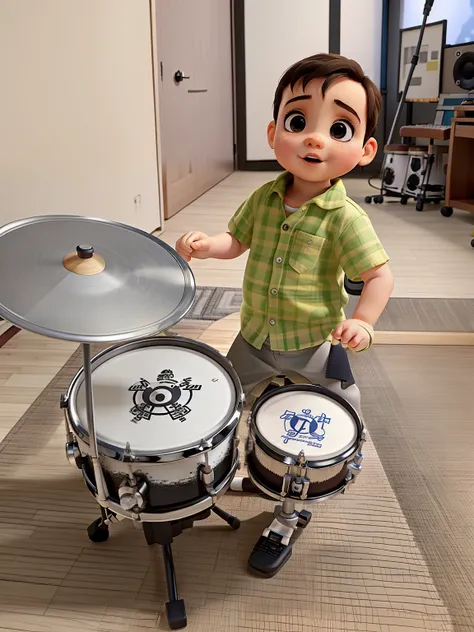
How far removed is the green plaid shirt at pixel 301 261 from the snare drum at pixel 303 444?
17 centimetres

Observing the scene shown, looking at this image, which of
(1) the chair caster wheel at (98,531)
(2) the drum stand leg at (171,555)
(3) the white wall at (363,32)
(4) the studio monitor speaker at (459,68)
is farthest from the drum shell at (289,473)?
(3) the white wall at (363,32)

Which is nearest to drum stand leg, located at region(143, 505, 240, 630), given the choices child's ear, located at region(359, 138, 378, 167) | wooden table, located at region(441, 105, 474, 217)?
child's ear, located at region(359, 138, 378, 167)

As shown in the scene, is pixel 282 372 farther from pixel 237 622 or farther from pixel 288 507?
pixel 237 622

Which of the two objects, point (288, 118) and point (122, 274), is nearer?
point (122, 274)

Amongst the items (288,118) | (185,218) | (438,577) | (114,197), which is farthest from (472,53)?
(438,577)

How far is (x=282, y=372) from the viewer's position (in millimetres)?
1207

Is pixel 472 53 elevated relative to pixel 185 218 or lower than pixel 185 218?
elevated

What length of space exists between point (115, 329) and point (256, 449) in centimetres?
34

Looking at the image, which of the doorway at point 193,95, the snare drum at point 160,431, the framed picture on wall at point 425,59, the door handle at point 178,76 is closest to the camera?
the snare drum at point 160,431

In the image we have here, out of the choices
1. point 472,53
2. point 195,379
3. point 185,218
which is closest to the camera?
point 195,379

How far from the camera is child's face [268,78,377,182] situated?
102 cm

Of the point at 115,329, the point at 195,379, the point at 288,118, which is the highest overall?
the point at 288,118

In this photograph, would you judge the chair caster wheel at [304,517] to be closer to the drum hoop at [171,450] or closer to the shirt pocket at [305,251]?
the drum hoop at [171,450]

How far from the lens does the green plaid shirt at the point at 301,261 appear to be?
3.56 feet
